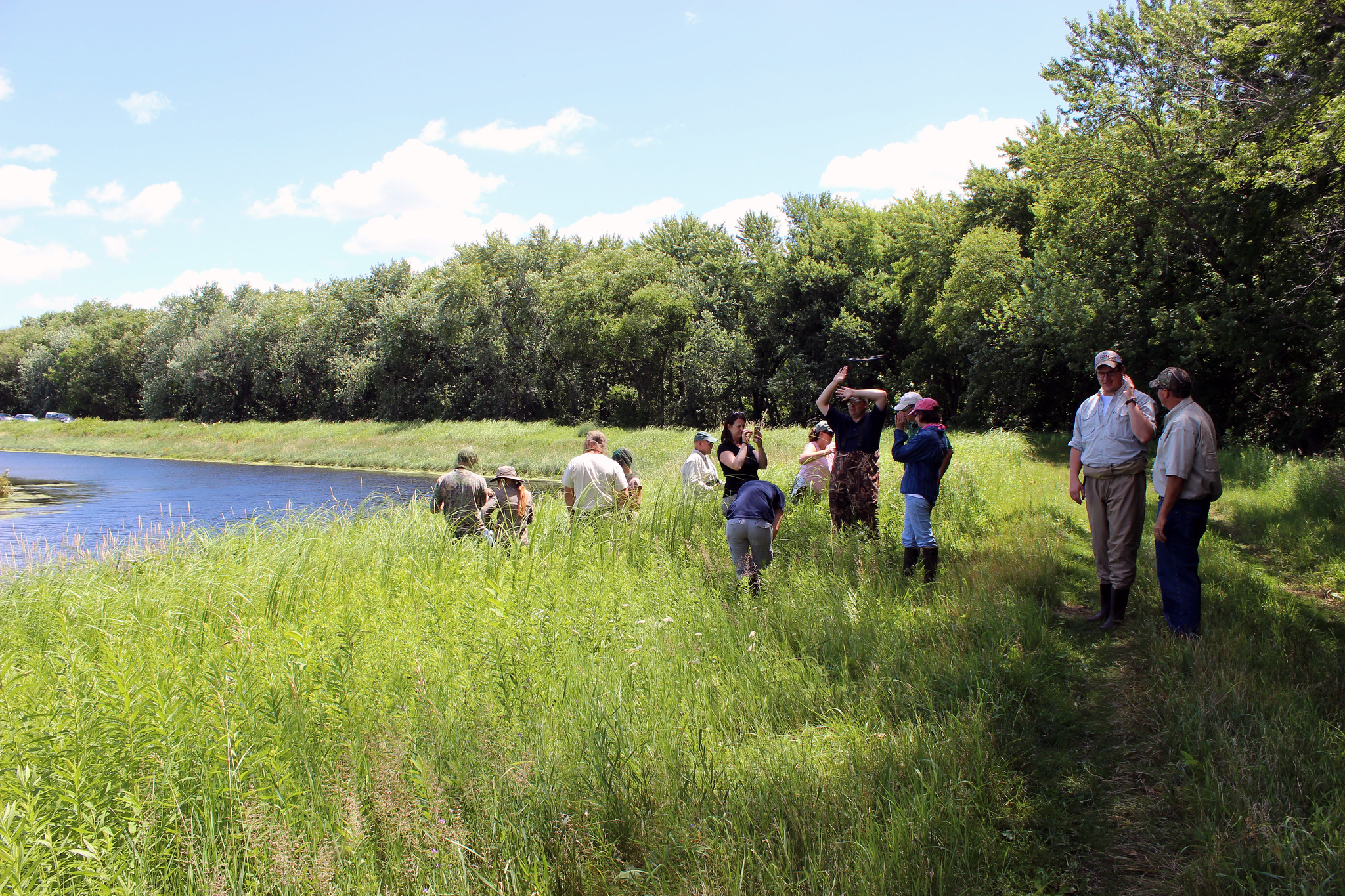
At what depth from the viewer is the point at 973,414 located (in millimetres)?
37062

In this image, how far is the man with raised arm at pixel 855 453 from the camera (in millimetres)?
7258

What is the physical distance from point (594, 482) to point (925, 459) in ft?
12.0

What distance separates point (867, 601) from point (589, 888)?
3538mm

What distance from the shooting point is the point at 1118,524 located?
569 cm

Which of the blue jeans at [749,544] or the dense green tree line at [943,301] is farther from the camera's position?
the dense green tree line at [943,301]

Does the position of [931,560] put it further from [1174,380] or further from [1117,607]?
[1174,380]

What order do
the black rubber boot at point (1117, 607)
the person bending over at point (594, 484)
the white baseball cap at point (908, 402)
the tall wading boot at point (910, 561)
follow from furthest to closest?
the person bending over at point (594, 484)
the white baseball cap at point (908, 402)
the tall wading boot at point (910, 561)
the black rubber boot at point (1117, 607)

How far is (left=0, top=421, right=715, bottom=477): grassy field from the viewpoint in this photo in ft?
131

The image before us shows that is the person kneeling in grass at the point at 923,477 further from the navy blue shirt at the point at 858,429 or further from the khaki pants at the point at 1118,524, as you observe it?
the khaki pants at the point at 1118,524

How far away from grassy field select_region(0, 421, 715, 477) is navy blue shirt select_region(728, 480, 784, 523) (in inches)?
999

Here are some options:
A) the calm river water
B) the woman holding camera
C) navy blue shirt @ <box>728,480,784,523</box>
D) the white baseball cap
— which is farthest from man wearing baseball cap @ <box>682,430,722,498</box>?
the calm river water

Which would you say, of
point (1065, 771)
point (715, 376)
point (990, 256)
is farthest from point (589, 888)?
point (715, 376)

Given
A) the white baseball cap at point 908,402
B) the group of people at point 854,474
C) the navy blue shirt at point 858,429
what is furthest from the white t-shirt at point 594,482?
the white baseball cap at point 908,402

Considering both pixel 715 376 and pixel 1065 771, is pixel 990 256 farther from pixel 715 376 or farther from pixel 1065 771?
pixel 1065 771
